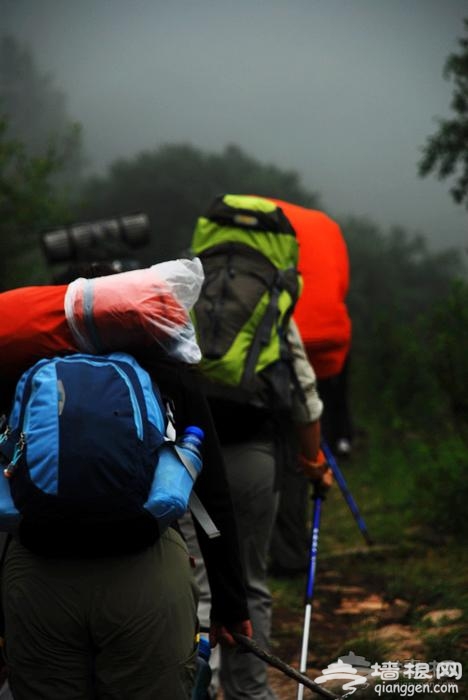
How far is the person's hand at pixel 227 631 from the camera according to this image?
2.51 meters

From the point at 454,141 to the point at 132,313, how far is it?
11079 mm

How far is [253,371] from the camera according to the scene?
3.30 m

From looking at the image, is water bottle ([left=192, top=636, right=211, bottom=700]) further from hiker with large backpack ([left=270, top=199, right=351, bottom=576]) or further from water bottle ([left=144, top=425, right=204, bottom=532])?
hiker with large backpack ([left=270, top=199, right=351, bottom=576])

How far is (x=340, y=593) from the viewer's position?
5.33m

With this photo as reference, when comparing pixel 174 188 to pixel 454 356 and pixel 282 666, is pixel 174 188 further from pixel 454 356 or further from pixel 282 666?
pixel 282 666

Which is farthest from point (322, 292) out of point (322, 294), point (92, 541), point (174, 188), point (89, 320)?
point (174, 188)

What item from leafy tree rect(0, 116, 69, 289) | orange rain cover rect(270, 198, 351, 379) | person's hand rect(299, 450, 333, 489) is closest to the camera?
person's hand rect(299, 450, 333, 489)

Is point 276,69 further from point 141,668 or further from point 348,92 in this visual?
point 141,668

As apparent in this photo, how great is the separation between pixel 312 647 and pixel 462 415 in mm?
2513

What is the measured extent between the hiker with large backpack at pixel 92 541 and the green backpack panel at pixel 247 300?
1102 millimetres

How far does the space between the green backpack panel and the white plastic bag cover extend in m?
0.86

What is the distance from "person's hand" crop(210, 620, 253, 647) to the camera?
2.51 meters

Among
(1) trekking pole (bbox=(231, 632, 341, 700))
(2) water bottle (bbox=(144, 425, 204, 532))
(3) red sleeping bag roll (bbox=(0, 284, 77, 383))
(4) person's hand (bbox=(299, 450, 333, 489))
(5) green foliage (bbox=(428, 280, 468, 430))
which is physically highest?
(3) red sleeping bag roll (bbox=(0, 284, 77, 383))

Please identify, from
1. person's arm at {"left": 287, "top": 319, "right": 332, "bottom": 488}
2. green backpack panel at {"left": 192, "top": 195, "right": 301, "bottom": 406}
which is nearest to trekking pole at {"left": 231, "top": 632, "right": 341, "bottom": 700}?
green backpack panel at {"left": 192, "top": 195, "right": 301, "bottom": 406}
